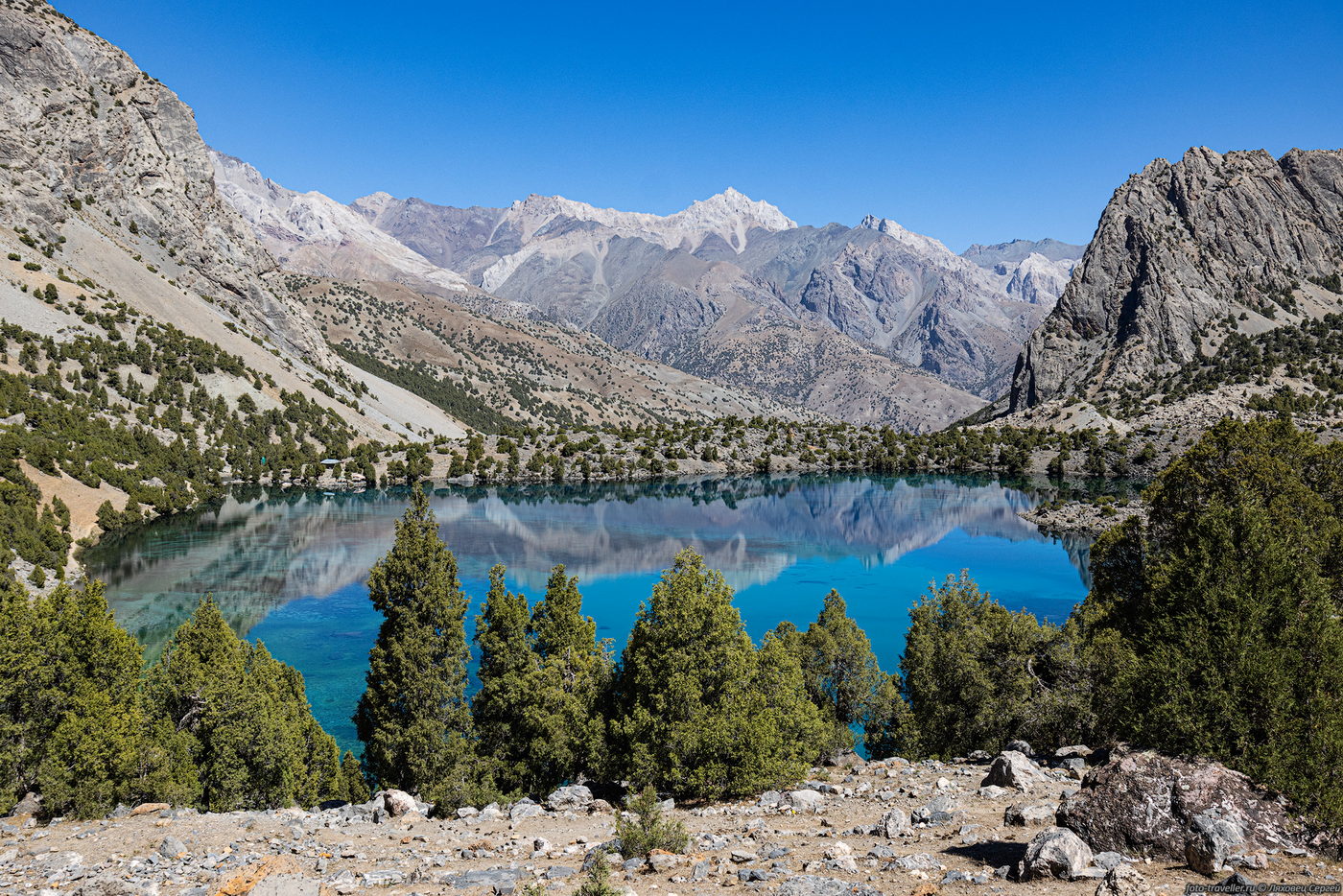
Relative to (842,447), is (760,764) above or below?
below

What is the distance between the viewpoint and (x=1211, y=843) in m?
12.2

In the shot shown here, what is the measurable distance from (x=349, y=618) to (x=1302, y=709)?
56.2 meters

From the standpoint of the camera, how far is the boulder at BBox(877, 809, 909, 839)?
16062mm

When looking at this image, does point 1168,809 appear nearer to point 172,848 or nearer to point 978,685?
point 978,685

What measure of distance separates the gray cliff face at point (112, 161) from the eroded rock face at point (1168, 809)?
159 meters

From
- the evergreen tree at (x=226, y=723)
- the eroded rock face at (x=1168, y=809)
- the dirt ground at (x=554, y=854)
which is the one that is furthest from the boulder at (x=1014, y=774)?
the evergreen tree at (x=226, y=723)

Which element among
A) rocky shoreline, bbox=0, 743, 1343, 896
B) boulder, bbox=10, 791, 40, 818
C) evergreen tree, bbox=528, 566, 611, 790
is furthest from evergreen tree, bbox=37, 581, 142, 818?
evergreen tree, bbox=528, 566, 611, 790

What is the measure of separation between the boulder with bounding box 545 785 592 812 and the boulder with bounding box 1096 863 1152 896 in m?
14.5

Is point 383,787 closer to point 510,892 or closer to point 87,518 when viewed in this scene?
point 510,892

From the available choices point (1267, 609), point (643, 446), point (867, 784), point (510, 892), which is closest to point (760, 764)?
point (867, 784)

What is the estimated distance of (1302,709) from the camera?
46.9 ft

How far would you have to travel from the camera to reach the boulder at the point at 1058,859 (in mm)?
12180

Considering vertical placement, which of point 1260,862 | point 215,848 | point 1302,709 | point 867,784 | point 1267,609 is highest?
point 1267,609

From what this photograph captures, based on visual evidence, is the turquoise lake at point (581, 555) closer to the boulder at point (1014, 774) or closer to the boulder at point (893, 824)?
the boulder at point (893, 824)
